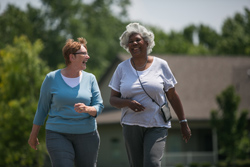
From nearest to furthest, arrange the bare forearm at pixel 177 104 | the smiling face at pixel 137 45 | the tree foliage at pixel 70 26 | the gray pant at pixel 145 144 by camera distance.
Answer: the gray pant at pixel 145 144 < the smiling face at pixel 137 45 < the bare forearm at pixel 177 104 < the tree foliage at pixel 70 26

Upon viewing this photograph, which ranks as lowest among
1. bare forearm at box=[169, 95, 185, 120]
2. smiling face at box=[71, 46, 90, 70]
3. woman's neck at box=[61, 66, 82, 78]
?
bare forearm at box=[169, 95, 185, 120]

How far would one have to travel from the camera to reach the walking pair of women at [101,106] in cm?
615

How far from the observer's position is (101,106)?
6.42m

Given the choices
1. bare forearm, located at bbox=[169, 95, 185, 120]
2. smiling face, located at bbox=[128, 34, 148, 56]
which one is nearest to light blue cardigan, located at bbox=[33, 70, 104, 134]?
smiling face, located at bbox=[128, 34, 148, 56]

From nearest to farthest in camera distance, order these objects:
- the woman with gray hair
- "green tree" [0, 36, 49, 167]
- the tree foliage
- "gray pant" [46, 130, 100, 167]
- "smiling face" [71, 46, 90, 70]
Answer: "gray pant" [46, 130, 100, 167] < the woman with gray hair < "smiling face" [71, 46, 90, 70] < "green tree" [0, 36, 49, 167] < the tree foliage

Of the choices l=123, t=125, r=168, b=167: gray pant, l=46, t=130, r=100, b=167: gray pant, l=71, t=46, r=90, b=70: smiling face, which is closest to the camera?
l=46, t=130, r=100, b=167: gray pant

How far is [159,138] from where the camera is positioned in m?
6.25

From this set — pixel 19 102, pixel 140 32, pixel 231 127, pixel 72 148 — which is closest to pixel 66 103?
pixel 72 148

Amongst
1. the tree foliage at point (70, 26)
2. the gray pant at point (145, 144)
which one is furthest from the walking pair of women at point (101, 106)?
the tree foliage at point (70, 26)

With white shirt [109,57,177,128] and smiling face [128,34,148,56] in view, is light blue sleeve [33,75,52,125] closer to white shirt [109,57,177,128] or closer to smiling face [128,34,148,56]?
white shirt [109,57,177,128]

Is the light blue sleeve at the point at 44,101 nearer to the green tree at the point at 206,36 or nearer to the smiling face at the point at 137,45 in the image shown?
the smiling face at the point at 137,45

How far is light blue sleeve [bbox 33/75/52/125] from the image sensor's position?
6.31 meters

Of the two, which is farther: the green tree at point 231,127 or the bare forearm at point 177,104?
the green tree at point 231,127

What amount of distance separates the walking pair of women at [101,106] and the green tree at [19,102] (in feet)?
54.8
